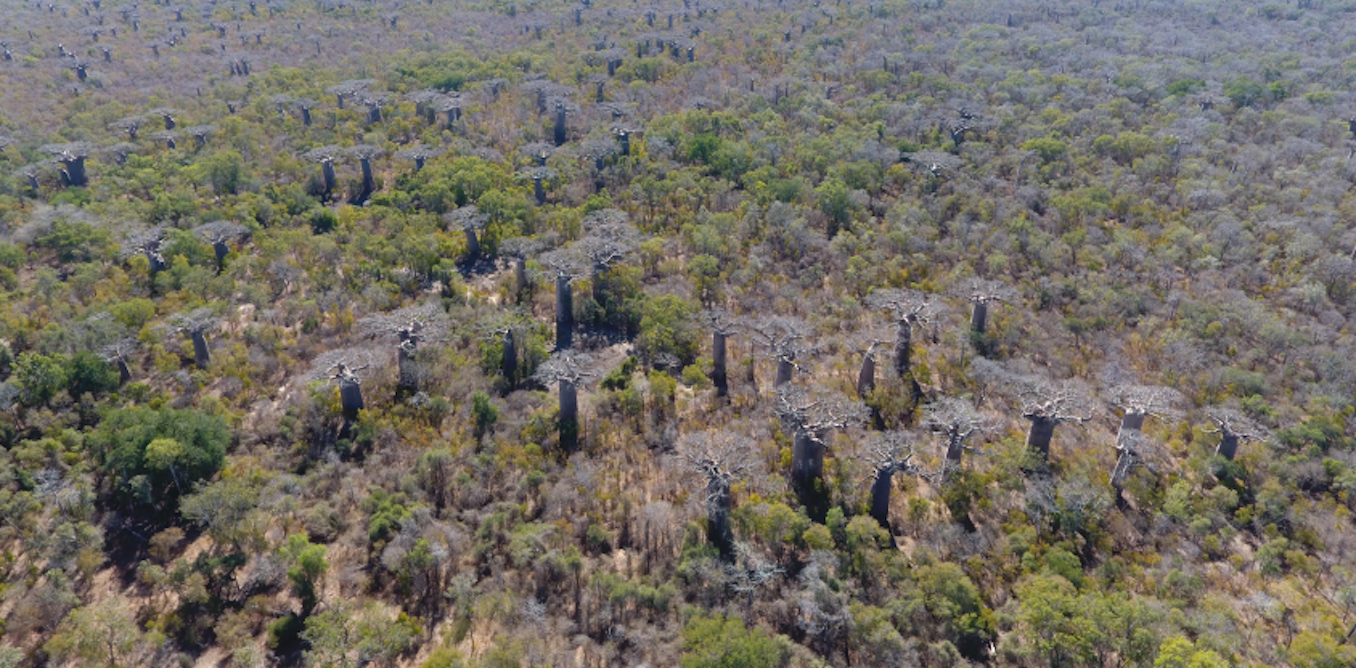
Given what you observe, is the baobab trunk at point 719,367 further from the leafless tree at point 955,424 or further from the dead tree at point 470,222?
the dead tree at point 470,222

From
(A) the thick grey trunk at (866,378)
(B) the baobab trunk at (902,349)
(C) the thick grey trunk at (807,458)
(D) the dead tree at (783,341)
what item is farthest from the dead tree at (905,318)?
(C) the thick grey trunk at (807,458)

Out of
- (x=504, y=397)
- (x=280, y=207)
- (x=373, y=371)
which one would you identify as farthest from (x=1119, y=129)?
(x=280, y=207)

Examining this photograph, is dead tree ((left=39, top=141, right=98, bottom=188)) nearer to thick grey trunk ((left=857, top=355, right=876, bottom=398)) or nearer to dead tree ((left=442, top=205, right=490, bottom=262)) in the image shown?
dead tree ((left=442, top=205, right=490, bottom=262))

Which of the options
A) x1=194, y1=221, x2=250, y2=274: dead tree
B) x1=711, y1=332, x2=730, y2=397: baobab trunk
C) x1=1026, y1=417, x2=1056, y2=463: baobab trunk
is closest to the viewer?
x1=1026, y1=417, x2=1056, y2=463: baobab trunk

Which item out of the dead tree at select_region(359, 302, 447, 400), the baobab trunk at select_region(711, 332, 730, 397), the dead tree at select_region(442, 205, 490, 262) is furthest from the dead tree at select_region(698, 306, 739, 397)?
the dead tree at select_region(442, 205, 490, 262)

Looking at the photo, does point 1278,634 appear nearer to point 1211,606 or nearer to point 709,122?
point 1211,606

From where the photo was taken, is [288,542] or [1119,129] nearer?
[288,542]

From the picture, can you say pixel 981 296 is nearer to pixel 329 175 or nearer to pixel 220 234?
pixel 220 234
